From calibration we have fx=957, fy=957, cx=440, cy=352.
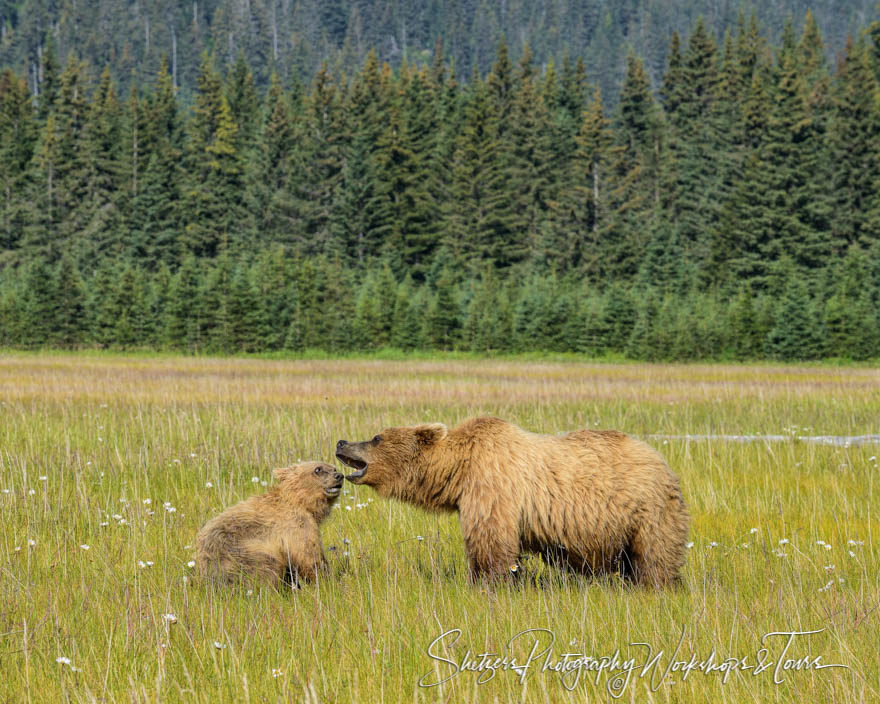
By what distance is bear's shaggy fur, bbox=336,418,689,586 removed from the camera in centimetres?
608

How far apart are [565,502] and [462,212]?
6532cm

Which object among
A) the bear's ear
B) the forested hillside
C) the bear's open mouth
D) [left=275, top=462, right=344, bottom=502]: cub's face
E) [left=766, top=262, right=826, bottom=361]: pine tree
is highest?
the forested hillside

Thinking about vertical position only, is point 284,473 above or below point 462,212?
below

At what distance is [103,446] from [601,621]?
836 cm

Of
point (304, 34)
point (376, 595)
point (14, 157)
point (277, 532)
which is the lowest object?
point (376, 595)

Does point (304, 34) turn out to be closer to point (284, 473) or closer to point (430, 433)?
point (284, 473)

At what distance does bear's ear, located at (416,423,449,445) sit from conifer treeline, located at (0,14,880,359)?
125 ft

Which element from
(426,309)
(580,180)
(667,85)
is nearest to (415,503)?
(426,309)

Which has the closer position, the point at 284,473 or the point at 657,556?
the point at 657,556

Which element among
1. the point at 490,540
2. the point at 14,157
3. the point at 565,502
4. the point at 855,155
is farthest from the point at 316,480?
the point at 14,157

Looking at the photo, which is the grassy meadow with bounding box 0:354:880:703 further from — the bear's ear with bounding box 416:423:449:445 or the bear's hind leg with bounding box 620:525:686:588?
the bear's ear with bounding box 416:423:449:445

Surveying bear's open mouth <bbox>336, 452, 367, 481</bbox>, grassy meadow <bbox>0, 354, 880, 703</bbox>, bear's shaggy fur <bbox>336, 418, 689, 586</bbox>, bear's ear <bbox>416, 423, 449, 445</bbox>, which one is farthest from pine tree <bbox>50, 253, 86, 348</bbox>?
bear's shaggy fur <bbox>336, 418, 689, 586</bbox>

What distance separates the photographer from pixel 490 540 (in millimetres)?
6023

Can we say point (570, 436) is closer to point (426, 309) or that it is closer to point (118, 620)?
point (118, 620)
